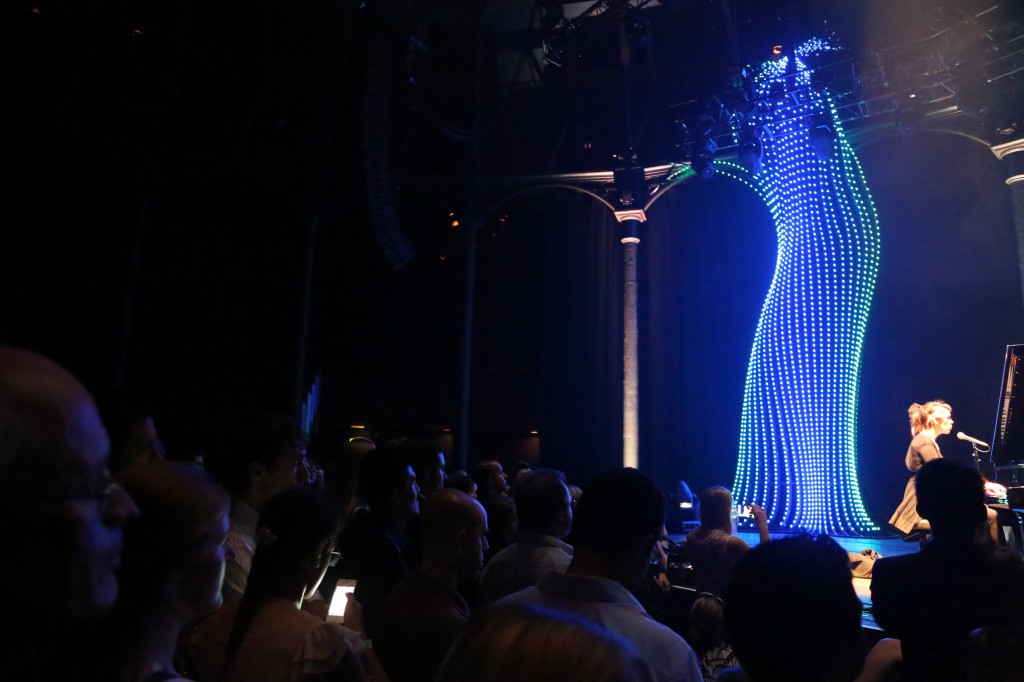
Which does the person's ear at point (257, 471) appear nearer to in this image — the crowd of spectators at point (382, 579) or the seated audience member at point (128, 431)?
the crowd of spectators at point (382, 579)

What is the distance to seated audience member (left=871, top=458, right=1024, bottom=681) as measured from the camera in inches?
69.0

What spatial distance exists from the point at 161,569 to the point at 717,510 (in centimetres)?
→ 308

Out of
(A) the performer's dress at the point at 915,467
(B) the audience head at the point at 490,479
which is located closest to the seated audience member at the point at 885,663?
(B) the audience head at the point at 490,479

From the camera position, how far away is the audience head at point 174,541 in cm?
107

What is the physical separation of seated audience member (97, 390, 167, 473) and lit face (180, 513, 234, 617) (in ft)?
3.88

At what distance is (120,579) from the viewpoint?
3.46 ft

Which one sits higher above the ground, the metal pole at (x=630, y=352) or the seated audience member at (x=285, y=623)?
the metal pole at (x=630, y=352)

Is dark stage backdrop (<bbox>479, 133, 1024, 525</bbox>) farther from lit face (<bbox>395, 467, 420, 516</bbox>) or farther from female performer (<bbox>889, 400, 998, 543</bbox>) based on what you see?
lit face (<bbox>395, 467, 420, 516</bbox>)

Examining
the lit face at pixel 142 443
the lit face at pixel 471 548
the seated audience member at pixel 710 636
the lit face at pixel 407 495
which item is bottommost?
the seated audience member at pixel 710 636

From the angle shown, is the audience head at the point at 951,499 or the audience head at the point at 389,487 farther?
the audience head at the point at 389,487

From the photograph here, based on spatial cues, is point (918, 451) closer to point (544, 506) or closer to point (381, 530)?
point (544, 506)

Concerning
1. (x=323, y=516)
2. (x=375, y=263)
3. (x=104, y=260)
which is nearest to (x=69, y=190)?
(x=104, y=260)

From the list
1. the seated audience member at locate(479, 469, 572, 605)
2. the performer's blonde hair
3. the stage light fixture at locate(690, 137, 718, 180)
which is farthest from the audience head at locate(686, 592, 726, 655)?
the stage light fixture at locate(690, 137, 718, 180)

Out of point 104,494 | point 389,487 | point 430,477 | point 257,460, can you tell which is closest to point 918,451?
point 430,477
